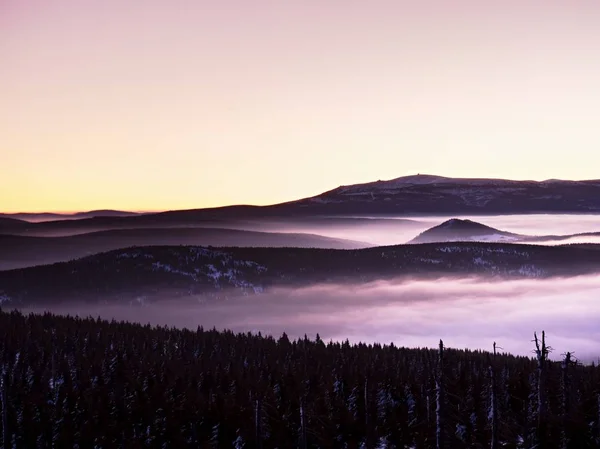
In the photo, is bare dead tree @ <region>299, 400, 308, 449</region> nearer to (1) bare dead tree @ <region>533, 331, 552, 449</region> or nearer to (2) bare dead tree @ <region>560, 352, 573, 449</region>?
(1) bare dead tree @ <region>533, 331, 552, 449</region>

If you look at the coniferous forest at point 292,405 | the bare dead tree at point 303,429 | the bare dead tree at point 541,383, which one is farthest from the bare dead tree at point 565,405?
the bare dead tree at point 303,429

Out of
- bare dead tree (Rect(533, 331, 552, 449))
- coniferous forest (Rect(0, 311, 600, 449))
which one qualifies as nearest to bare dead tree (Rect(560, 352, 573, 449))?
coniferous forest (Rect(0, 311, 600, 449))

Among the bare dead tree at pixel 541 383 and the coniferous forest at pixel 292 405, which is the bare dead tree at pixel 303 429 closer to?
the coniferous forest at pixel 292 405

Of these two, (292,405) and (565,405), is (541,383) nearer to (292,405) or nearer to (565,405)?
→ (565,405)

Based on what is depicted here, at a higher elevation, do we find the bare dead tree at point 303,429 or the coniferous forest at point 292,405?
the bare dead tree at point 303,429

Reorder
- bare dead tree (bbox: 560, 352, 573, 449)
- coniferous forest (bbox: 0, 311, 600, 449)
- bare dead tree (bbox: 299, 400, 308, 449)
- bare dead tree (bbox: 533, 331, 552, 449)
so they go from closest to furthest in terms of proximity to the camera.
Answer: bare dead tree (bbox: 533, 331, 552, 449), bare dead tree (bbox: 560, 352, 573, 449), bare dead tree (bbox: 299, 400, 308, 449), coniferous forest (bbox: 0, 311, 600, 449)

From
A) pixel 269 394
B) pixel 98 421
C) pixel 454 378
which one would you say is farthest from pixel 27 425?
pixel 454 378

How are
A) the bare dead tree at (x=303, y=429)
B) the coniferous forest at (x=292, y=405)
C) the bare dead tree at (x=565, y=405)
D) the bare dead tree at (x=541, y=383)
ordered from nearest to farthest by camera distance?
the bare dead tree at (x=541, y=383), the bare dead tree at (x=565, y=405), the bare dead tree at (x=303, y=429), the coniferous forest at (x=292, y=405)

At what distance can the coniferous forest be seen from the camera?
109938 mm

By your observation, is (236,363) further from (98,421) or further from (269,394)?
(98,421)

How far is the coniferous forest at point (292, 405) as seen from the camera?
361 feet

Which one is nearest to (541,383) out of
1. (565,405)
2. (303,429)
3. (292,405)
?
(565,405)

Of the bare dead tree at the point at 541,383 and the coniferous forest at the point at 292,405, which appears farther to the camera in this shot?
the coniferous forest at the point at 292,405

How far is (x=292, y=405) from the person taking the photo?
137 meters
